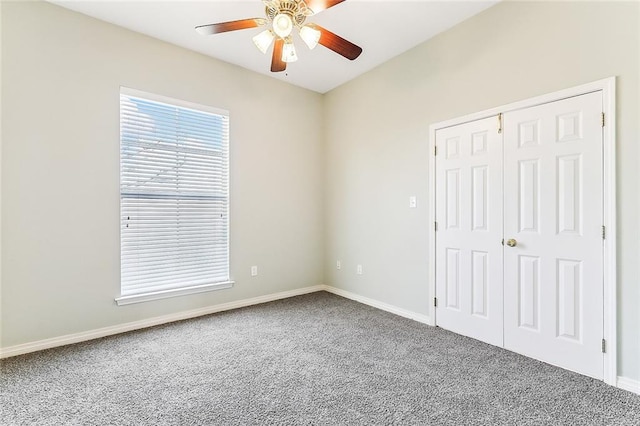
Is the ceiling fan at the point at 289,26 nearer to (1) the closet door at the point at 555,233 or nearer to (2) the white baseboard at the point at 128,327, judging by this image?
(1) the closet door at the point at 555,233

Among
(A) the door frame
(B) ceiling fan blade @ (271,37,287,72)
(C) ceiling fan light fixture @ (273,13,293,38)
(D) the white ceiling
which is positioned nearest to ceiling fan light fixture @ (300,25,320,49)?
(C) ceiling fan light fixture @ (273,13,293,38)

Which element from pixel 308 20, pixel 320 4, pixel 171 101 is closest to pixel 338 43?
pixel 320 4

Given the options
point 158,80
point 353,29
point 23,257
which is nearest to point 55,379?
point 23,257

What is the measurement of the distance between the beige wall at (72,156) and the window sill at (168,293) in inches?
2.6

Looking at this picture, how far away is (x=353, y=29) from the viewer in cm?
289

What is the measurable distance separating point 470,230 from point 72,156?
369 centimetres

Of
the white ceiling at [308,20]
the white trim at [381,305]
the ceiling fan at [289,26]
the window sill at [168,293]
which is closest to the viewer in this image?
the ceiling fan at [289,26]

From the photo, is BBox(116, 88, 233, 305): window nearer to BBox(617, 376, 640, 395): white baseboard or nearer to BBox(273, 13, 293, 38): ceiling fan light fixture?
BBox(273, 13, 293, 38): ceiling fan light fixture

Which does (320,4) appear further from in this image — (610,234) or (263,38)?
(610,234)

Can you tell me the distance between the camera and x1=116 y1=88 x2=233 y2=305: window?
2.97 meters

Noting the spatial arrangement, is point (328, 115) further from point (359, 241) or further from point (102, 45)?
point (102, 45)

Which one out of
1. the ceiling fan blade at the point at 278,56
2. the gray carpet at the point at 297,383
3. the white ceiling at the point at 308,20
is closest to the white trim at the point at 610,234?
the gray carpet at the point at 297,383

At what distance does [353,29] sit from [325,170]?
198 centimetres

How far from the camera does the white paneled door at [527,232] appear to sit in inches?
82.9
